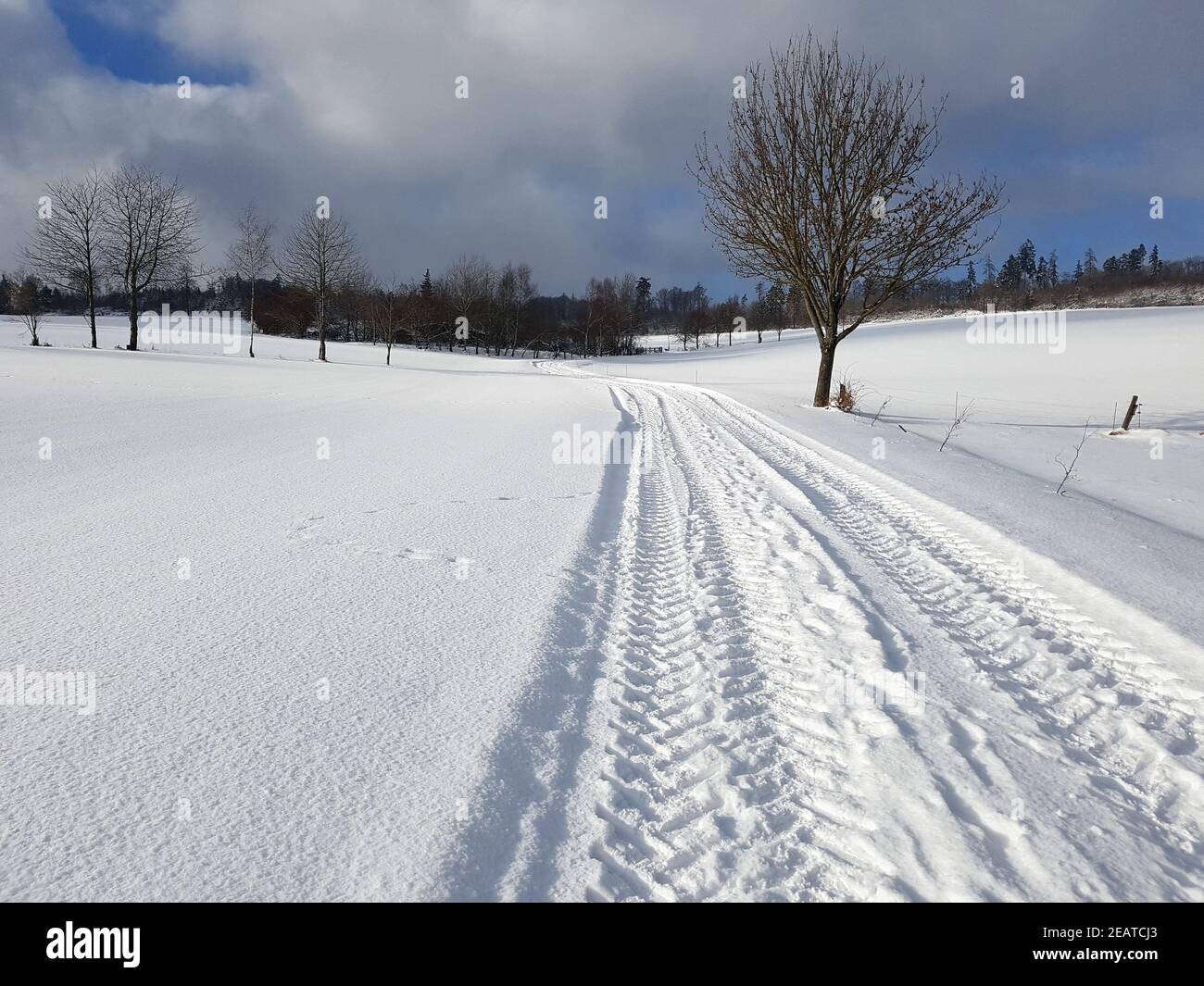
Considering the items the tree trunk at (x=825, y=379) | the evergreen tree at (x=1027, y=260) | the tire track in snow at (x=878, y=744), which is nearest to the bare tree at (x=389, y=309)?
the tree trunk at (x=825, y=379)

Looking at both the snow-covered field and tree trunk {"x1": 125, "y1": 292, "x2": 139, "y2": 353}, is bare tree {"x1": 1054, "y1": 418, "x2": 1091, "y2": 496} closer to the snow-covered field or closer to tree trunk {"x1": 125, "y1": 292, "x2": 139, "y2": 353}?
the snow-covered field

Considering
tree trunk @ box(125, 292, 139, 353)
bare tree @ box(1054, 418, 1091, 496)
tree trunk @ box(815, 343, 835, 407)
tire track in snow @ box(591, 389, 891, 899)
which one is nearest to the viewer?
tire track in snow @ box(591, 389, 891, 899)

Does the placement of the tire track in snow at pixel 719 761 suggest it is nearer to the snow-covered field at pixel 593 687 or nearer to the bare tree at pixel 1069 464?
the snow-covered field at pixel 593 687

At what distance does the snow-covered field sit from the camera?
1.79m

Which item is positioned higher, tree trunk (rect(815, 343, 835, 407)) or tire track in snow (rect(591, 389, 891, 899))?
tree trunk (rect(815, 343, 835, 407))

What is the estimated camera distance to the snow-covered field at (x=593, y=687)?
5.86 ft

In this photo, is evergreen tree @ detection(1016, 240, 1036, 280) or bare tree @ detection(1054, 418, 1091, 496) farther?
evergreen tree @ detection(1016, 240, 1036, 280)

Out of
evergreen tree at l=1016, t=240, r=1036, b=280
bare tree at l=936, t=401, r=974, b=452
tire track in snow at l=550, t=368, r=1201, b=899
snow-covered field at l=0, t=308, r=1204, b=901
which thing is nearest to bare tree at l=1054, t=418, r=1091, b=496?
snow-covered field at l=0, t=308, r=1204, b=901

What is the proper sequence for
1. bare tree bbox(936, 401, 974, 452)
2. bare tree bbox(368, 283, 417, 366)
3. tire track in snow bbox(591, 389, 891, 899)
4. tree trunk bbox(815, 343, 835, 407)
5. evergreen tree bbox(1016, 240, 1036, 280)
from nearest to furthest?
tire track in snow bbox(591, 389, 891, 899) < bare tree bbox(936, 401, 974, 452) < tree trunk bbox(815, 343, 835, 407) < bare tree bbox(368, 283, 417, 366) < evergreen tree bbox(1016, 240, 1036, 280)
